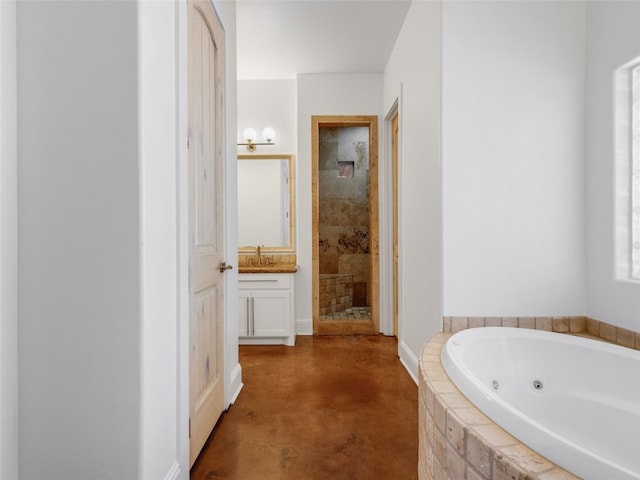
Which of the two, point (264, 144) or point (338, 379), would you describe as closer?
point (338, 379)

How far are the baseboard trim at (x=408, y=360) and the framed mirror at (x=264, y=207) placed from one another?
160 centimetres

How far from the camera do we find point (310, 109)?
3.93m

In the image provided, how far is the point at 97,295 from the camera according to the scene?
3.71 feet

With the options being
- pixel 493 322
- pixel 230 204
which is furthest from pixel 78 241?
pixel 493 322

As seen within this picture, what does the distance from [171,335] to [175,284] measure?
193mm

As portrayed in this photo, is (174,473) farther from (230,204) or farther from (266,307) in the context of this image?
(266,307)

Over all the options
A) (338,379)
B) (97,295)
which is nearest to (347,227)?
(338,379)

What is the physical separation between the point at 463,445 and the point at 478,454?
7cm

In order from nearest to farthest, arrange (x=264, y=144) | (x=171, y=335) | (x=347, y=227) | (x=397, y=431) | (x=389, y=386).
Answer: (x=171, y=335) < (x=397, y=431) < (x=389, y=386) < (x=264, y=144) < (x=347, y=227)

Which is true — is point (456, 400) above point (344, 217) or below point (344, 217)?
below

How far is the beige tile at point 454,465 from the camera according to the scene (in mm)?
999

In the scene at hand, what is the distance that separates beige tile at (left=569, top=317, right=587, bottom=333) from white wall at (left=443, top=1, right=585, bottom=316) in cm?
4

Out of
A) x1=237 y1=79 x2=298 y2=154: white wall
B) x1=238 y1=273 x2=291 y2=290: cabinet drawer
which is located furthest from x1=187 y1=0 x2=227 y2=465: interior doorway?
x1=237 y1=79 x2=298 y2=154: white wall

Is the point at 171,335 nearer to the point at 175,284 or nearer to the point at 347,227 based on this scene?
the point at 175,284
